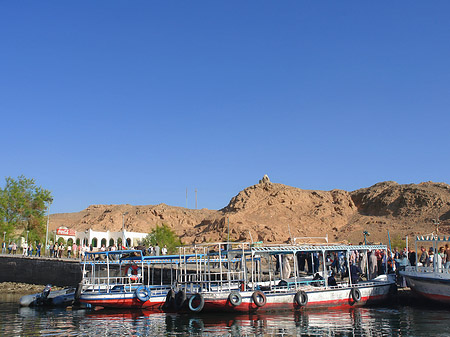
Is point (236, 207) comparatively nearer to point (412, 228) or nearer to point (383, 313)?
point (412, 228)

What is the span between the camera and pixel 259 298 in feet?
64.1

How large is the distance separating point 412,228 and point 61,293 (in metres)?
55.5

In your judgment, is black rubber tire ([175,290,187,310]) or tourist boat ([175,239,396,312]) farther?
black rubber tire ([175,290,187,310])

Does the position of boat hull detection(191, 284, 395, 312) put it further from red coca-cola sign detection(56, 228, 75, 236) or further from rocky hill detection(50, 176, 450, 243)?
red coca-cola sign detection(56, 228, 75, 236)

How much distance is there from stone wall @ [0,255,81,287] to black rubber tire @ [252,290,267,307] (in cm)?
2190

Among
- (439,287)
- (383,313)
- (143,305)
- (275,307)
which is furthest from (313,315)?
(143,305)

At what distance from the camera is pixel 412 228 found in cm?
6688

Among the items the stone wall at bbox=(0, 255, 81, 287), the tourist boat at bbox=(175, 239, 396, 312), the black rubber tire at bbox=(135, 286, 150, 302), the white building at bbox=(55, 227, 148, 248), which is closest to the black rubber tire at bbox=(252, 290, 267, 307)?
the tourist boat at bbox=(175, 239, 396, 312)

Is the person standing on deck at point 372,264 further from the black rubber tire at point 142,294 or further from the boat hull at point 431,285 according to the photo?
the black rubber tire at point 142,294

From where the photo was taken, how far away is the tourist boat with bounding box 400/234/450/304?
20000mm

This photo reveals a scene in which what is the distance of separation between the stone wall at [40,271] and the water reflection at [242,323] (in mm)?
15617

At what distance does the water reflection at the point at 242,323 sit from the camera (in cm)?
1593

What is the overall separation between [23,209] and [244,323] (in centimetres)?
5055

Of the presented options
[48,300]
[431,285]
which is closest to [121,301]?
[48,300]
